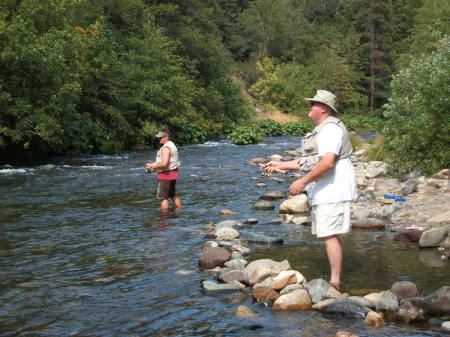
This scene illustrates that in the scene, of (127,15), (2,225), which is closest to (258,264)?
(2,225)

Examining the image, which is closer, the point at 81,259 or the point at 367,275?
the point at 367,275

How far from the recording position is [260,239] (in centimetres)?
800

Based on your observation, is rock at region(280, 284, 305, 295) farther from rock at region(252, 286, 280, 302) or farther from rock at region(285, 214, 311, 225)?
rock at region(285, 214, 311, 225)

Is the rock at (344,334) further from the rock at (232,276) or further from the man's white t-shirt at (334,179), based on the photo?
the rock at (232,276)

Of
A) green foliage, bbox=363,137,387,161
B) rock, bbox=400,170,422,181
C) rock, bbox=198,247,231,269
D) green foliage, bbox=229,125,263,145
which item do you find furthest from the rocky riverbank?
green foliage, bbox=229,125,263,145

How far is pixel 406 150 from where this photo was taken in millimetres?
13406

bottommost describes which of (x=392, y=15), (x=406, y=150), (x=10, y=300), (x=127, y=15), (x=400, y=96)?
(x=10, y=300)

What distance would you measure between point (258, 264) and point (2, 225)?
5.56m

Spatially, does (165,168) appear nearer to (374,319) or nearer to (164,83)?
(374,319)

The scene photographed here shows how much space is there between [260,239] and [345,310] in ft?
10.3

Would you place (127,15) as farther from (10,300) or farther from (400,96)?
(10,300)

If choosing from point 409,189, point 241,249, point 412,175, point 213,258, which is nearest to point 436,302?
point 213,258

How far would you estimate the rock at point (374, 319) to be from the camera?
472cm

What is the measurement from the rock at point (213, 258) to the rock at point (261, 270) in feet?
1.84
